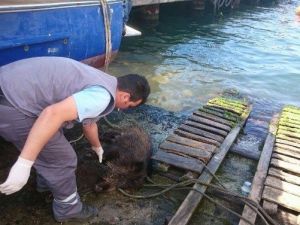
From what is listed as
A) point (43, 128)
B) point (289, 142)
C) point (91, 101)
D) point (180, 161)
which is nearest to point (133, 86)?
point (91, 101)

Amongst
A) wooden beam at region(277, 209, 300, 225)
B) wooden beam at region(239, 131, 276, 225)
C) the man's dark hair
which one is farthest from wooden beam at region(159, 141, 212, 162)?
the man's dark hair

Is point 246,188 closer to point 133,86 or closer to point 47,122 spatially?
point 133,86

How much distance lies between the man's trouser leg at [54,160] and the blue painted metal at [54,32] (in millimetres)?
2320

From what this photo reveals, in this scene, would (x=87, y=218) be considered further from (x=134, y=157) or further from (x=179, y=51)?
(x=179, y=51)

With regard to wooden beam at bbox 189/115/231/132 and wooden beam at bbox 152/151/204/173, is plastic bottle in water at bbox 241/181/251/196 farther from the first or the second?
wooden beam at bbox 189/115/231/132

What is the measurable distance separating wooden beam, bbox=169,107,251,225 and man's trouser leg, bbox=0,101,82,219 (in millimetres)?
1025

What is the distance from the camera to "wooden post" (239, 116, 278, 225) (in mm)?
3848

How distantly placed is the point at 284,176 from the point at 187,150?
4.24 ft

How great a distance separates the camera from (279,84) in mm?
9820

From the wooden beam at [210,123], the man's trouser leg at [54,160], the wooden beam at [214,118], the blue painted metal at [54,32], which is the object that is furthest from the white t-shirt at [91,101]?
the wooden beam at [214,118]

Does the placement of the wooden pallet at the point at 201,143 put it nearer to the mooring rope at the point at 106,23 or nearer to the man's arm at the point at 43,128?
the man's arm at the point at 43,128

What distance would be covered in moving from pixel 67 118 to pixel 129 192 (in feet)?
5.89

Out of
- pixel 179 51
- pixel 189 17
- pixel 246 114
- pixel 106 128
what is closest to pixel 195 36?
pixel 179 51

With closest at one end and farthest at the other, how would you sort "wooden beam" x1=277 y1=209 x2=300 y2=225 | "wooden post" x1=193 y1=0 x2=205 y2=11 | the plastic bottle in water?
"wooden beam" x1=277 y1=209 x2=300 y2=225 < the plastic bottle in water < "wooden post" x1=193 y1=0 x2=205 y2=11
